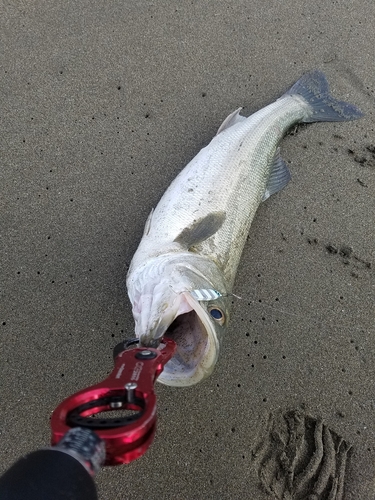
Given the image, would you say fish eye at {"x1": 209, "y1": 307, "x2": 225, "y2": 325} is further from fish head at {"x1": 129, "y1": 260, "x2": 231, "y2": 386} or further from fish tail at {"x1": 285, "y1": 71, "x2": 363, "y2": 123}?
fish tail at {"x1": 285, "y1": 71, "x2": 363, "y2": 123}

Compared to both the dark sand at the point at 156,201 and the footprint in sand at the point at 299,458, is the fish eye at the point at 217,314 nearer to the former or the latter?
the dark sand at the point at 156,201

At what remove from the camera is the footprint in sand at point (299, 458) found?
9.55 feet

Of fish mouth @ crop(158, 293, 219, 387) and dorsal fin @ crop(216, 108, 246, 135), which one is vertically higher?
dorsal fin @ crop(216, 108, 246, 135)

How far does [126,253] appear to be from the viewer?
3.43m

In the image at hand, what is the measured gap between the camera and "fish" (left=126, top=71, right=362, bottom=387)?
247 centimetres

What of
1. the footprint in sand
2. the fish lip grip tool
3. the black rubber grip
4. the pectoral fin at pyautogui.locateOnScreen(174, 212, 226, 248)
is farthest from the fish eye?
the black rubber grip

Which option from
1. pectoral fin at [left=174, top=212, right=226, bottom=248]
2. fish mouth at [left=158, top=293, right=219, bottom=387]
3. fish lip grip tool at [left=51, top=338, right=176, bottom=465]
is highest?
fish lip grip tool at [left=51, top=338, right=176, bottom=465]

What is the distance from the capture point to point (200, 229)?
10.3 feet

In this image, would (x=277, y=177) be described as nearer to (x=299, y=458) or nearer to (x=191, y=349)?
(x=191, y=349)

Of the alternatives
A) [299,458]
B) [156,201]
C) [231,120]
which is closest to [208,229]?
[156,201]

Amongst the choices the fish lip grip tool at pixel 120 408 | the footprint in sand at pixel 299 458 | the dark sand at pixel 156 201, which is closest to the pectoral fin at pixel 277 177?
the dark sand at pixel 156 201

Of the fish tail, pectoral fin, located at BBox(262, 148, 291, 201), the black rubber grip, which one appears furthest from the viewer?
the fish tail

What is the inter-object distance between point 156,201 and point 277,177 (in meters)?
1.12

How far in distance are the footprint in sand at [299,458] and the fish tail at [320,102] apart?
2.78 meters
